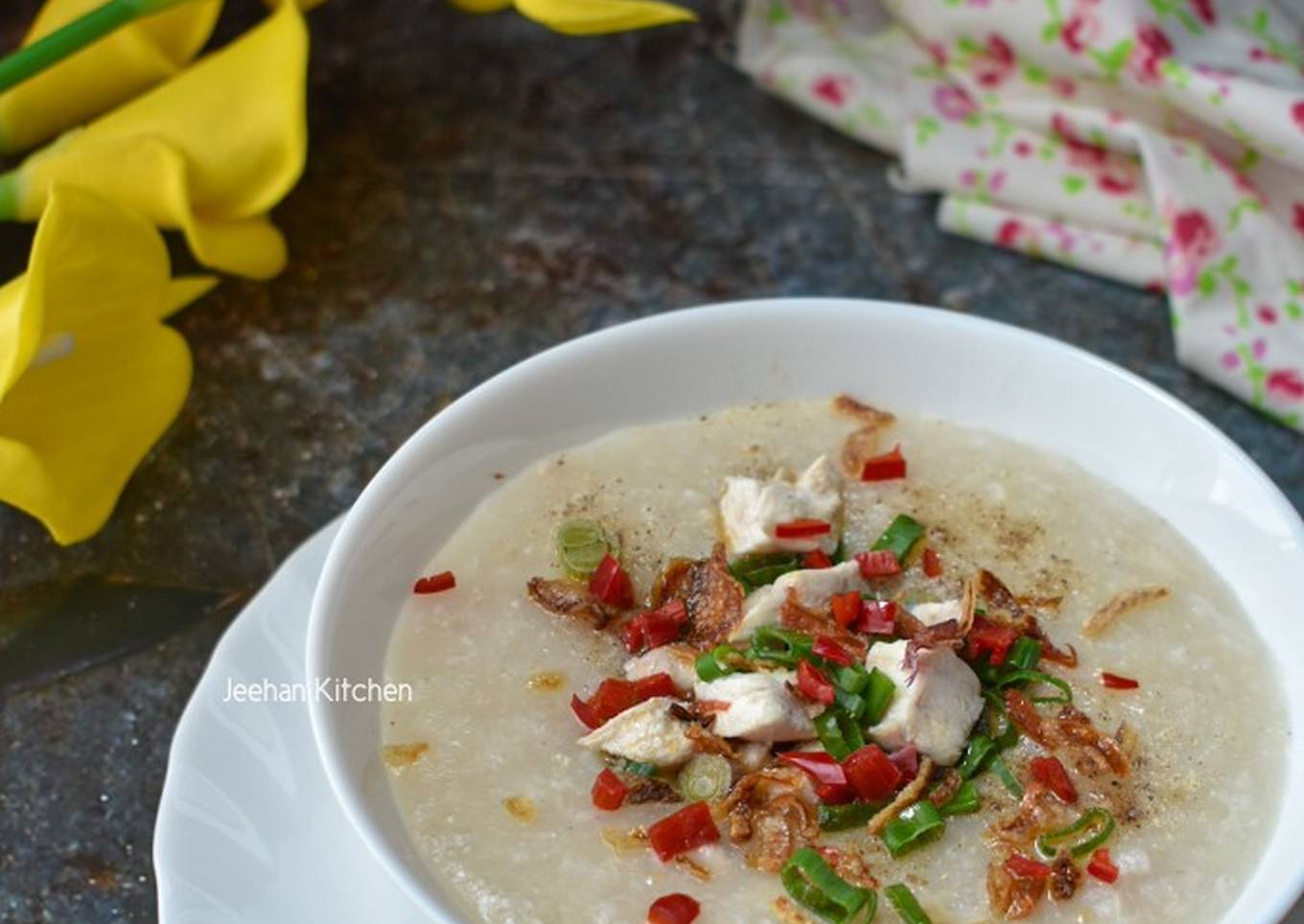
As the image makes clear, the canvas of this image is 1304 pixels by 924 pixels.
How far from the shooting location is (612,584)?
80.3 inches

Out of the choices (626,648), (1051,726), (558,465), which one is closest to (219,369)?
(558,465)

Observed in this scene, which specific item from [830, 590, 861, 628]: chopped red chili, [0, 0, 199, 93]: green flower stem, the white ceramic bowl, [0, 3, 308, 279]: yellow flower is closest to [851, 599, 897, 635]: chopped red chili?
[830, 590, 861, 628]: chopped red chili

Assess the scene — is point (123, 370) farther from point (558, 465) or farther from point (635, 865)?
point (635, 865)

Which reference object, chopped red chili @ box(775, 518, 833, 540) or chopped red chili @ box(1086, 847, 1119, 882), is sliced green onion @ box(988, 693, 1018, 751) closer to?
chopped red chili @ box(1086, 847, 1119, 882)

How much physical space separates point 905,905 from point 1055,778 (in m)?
0.23

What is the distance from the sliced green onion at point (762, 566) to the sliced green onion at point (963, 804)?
356mm

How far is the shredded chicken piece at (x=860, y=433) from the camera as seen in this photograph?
225cm

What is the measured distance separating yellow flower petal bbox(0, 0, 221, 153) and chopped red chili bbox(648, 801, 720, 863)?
1966 millimetres

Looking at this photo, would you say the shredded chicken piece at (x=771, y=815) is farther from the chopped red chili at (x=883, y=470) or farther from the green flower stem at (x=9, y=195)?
the green flower stem at (x=9, y=195)

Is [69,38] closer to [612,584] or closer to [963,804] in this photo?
[612,584]

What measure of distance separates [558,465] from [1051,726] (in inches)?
27.6

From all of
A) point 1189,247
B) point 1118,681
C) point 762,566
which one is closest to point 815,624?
point 762,566

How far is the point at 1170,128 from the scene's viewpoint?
319 cm

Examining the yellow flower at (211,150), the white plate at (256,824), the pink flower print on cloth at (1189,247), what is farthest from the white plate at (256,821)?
the pink flower print on cloth at (1189,247)
